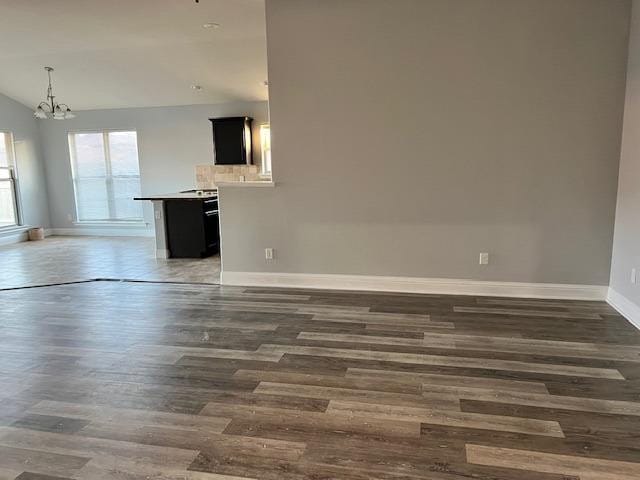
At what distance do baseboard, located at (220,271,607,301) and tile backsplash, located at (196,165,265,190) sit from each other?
11.2 feet

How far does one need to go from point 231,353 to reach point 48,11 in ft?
14.2

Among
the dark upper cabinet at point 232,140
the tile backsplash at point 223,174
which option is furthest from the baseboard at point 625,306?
the dark upper cabinet at point 232,140

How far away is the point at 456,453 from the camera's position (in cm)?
208

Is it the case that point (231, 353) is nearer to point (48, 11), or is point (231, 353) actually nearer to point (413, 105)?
point (413, 105)

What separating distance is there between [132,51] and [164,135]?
2258mm

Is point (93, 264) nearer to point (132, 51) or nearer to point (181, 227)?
point (181, 227)

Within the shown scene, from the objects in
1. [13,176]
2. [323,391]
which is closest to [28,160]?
[13,176]

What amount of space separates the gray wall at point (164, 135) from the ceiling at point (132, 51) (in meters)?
0.19

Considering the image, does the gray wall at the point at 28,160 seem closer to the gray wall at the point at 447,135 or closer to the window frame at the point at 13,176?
the window frame at the point at 13,176

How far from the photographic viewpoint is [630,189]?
12.4 feet

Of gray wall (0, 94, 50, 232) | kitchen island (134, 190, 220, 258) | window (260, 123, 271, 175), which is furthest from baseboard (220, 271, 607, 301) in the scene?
gray wall (0, 94, 50, 232)

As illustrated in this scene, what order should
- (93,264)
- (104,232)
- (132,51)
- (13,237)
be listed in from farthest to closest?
1. (104,232)
2. (13,237)
3. (132,51)
4. (93,264)

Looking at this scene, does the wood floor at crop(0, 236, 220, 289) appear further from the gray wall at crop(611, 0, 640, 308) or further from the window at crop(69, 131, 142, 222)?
the gray wall at crop(611, 0, 640, 308)

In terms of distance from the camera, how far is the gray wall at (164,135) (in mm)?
8438
